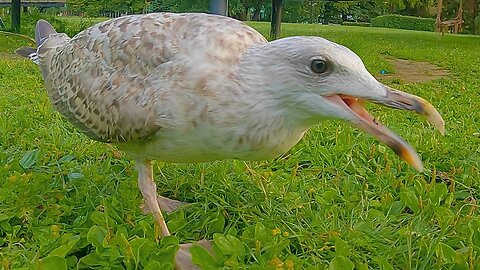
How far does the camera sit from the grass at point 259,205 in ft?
7.96

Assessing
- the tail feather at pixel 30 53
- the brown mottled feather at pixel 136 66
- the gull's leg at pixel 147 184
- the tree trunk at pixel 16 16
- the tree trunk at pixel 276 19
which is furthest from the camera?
the tree trunk at pixel 16 16

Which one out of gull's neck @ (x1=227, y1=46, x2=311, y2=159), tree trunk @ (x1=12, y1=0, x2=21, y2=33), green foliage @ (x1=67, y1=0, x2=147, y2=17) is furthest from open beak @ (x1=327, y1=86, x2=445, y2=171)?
green foliage @ (x1=67, y1=0, x2=147, y2=17)

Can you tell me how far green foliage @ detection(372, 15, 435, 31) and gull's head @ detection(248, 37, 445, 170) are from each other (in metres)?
35.1

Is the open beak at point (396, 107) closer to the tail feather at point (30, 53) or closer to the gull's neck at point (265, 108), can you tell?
the gull's neck at point (265, 108)

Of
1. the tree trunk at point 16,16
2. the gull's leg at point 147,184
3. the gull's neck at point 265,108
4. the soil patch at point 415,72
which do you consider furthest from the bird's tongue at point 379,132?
the tree trunk at point 16,16

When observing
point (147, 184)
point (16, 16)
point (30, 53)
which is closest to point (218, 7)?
point (30, 53)

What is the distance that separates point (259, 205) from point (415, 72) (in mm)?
6881

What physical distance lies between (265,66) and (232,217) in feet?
3.16

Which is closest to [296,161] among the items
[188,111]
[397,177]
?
[397,177]

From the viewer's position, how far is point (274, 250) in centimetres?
244

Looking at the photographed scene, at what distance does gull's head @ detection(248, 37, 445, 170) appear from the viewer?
1983 mm

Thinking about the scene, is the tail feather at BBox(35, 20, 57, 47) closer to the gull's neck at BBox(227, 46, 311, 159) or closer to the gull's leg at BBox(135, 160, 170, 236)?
the gull's leg at BBox(135, 160, 170, 236)

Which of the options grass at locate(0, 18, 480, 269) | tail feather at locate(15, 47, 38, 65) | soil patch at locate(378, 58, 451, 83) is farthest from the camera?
soil patch at locate(378, 58, 451, 83)

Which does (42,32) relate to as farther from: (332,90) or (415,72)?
(415,72)
